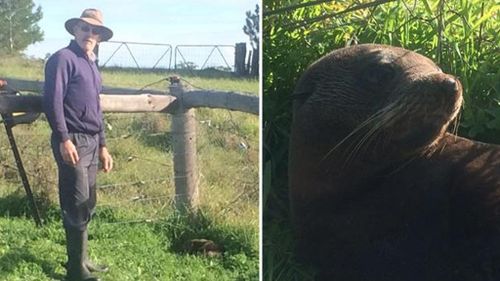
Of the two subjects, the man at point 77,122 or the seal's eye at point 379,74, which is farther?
the seal's eye at point 379,74

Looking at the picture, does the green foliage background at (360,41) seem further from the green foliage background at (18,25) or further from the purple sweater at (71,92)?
the green foliage background at (18,25)

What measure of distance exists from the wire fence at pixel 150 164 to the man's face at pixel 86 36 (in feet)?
0.69

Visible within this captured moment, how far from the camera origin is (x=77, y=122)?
2537mm

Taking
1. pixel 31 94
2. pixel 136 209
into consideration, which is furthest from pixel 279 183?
pixel 31 94

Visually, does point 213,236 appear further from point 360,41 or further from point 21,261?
point 360,41

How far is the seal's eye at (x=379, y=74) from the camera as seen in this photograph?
9.53 ft

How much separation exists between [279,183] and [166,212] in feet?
3.01

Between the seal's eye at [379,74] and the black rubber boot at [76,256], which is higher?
the seal's eye at [379,74]

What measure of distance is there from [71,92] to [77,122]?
0.09 meters

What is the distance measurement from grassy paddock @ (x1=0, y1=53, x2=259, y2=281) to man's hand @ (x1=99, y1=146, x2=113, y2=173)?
19 mm

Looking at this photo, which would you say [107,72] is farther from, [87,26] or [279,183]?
[279,183]

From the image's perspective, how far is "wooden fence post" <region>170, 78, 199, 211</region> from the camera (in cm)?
263

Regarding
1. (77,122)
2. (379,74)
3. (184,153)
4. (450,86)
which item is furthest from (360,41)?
(77,122)

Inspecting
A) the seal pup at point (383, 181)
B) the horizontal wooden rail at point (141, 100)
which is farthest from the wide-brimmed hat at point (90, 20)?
the seal pup at point (383, 181)
